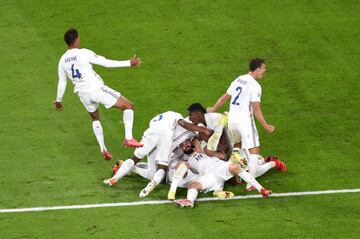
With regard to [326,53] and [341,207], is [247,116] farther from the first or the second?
[326,53]

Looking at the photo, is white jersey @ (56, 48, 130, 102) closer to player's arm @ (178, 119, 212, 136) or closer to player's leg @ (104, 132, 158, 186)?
player's leg @ (104, 132, 158, 186)

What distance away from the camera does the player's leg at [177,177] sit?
1747cm

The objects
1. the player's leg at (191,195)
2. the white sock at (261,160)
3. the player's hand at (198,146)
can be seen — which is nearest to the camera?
the player's leg at (191,195)

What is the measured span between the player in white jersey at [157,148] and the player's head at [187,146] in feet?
0.95

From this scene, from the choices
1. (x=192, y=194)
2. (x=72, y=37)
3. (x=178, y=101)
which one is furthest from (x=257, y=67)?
(x=178, y=101)

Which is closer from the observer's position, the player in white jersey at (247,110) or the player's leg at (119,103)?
the player in white jersey at (247,110)

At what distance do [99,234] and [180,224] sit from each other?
130 centimetres

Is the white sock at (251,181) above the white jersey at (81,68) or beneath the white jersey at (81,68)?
beneath

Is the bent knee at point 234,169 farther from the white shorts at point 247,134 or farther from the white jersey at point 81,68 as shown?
the white jersey at point 81,68

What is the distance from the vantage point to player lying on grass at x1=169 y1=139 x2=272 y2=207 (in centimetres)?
1744

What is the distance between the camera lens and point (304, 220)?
16.8 m

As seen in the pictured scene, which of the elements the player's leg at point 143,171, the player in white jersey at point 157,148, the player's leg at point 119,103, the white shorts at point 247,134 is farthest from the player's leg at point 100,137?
the white shorts at point 247,134

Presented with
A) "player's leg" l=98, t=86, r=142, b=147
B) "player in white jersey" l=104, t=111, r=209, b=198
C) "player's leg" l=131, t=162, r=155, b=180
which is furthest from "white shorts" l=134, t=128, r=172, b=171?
"player's leg" l=98, t=86, r=142, b=147

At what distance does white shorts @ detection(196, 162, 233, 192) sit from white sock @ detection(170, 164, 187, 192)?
1.10ft
